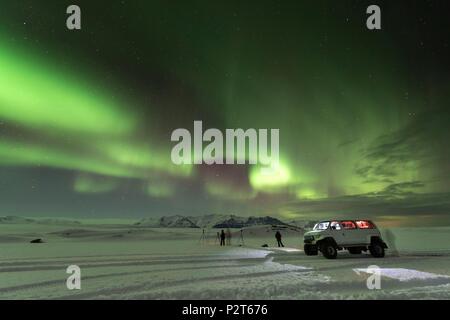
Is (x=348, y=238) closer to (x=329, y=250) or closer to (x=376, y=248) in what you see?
(x=329, y=250)

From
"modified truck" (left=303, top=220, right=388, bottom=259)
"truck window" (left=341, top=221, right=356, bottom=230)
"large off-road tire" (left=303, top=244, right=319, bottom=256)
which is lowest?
"large off-road tire" (left=303, top=244, right=319, bottom=256)

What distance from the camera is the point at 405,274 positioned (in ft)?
52.7

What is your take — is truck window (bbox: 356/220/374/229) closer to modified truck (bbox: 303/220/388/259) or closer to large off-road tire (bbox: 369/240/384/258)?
modified truck (bbox: 303/220/388/259)

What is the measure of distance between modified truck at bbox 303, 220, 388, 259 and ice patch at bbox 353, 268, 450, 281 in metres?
5.09

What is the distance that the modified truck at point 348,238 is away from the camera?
74.9 ft

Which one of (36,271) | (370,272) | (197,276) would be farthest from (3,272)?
(370,272)

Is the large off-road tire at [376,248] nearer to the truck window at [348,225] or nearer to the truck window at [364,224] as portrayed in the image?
the truck window at [364,224]

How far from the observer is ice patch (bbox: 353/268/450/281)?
15234mm

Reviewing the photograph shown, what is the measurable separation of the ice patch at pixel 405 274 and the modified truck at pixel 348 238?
509 cm

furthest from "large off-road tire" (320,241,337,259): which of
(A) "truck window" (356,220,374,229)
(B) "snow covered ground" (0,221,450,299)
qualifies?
(B) "snow covered ground" (0,221,450,299)

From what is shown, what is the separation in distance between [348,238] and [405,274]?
6.85 m
